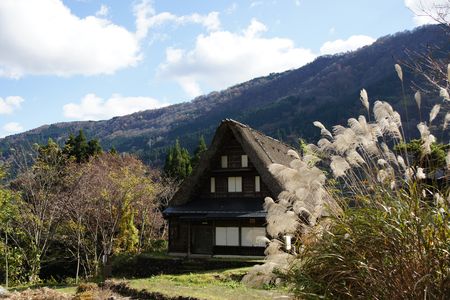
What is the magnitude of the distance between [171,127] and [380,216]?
12667cm

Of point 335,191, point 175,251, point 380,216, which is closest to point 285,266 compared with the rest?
point 380,216

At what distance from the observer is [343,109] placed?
7744 cm

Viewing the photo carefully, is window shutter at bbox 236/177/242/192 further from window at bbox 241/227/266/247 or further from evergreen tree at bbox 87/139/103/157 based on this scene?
evergreen tree at bbox 87/139/103/157

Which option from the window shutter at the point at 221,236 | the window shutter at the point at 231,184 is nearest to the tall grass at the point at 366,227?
the window shutter at the point at 221,236

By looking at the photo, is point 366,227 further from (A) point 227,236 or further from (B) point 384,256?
(A) point 227,236

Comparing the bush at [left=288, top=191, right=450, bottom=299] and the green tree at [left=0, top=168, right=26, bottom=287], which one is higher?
the bush at [left=288, top=191, right=450, bottom=299]

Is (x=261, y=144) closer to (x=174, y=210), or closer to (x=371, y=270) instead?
(x=174, y=210)

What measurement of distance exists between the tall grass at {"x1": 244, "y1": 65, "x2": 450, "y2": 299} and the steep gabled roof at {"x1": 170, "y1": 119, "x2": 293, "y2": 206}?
14.0m

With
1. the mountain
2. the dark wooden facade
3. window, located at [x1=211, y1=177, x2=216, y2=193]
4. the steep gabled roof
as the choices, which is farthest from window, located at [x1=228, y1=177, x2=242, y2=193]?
the mountain

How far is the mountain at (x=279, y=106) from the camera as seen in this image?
81.1 m

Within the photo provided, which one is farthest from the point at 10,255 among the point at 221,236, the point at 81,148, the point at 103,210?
the point at 81,148

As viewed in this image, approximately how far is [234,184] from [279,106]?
7957 centimetres

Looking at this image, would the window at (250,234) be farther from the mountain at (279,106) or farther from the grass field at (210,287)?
the mountain at (279,106)

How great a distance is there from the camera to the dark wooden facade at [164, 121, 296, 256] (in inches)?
789
